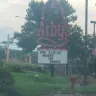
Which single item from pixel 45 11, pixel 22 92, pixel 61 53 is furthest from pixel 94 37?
pixel 22 92

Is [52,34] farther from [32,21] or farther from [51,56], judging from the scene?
[32,21]

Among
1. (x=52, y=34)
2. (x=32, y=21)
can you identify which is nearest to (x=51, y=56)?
(x=52, y=34)

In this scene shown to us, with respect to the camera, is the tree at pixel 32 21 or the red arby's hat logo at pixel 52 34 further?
the tree at pixel 32 21

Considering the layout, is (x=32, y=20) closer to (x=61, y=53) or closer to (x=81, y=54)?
(x=81, y=54)

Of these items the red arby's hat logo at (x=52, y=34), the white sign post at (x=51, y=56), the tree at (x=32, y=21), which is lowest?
the white sign post at (x=51, y=56)

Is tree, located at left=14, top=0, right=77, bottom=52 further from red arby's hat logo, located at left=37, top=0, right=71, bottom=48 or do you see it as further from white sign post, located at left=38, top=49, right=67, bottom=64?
white sign post, located at left=38, top=49, right=67, bottom=64

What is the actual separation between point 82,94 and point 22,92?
142 inches

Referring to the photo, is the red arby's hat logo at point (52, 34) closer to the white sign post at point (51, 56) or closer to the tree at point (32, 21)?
the white sign post at point (51, 56)

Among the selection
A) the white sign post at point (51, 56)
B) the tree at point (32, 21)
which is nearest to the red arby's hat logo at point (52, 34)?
the white sign post at point (51, 56)

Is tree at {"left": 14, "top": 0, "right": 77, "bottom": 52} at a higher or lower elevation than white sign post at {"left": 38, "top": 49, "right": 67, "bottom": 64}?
higher

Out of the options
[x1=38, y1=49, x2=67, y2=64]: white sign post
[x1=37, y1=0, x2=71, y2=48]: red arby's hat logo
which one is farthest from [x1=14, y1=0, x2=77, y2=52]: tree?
[x1=38, y1=49, x2=67, y2=64]: white sign post

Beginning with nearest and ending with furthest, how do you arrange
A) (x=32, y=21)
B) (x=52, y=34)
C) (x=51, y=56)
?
(x=51, y=56), (x=52, y=34), (x=32, y=21)

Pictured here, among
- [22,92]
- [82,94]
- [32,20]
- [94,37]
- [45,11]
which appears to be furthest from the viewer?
[32,20]

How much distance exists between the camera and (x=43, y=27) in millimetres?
29781
